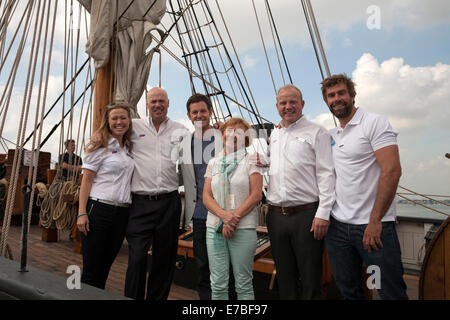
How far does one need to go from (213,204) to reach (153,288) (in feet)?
2.14

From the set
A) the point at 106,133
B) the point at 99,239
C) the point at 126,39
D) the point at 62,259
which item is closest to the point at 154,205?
the point at 99,239

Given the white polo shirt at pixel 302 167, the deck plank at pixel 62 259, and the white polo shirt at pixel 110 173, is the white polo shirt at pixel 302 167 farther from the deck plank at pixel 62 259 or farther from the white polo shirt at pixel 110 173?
the deck plank at pixel 62 259

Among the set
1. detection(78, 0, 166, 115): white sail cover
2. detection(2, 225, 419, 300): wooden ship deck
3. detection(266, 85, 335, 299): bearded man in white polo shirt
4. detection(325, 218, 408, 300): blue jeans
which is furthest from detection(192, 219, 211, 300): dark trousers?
detection(78, 0, 166, 115): white sail cover

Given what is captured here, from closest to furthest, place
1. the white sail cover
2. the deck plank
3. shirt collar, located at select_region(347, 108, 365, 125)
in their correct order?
1. shirt collar, located at select_region(347, 108, 365, 125)
2. the deck plank
3. the white sail cover

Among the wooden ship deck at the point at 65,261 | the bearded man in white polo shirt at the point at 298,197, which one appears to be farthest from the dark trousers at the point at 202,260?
the wooden ship deck at the point at 65,261

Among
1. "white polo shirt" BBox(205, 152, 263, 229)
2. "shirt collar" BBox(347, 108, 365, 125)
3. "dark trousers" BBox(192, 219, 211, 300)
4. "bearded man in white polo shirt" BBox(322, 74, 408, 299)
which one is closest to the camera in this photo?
"bearded man in white polo shirt" BBox(322, 74, 408, 299)

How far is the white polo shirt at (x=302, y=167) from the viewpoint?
1600 mm

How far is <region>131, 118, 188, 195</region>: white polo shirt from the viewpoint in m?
1.93

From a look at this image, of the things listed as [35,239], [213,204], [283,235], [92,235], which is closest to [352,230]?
[283,235]

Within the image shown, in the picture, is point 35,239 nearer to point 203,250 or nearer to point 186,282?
point 186,282

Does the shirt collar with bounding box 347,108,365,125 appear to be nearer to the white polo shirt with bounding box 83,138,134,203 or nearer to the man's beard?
the man's beard

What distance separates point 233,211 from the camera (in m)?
1.67

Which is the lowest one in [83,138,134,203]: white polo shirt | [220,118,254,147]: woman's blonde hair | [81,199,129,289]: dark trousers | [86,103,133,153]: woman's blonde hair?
[81,199,129,289]: dark trousers

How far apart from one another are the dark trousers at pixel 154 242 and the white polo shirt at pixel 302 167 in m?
0.60
